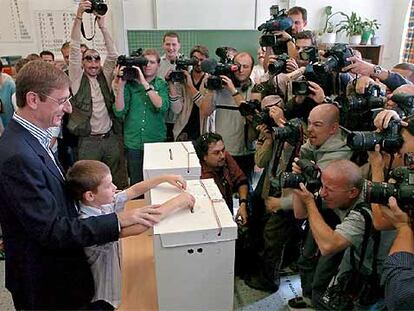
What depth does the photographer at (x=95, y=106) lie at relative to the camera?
2582 millimetres

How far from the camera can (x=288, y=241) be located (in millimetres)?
2066

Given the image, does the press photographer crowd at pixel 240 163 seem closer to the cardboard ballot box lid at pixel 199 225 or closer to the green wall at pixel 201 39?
the cardboard ballot box lid at pixel 199 225

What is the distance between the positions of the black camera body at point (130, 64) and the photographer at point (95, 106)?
224 millimetres

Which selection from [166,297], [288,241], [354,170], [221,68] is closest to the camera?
[166,297]

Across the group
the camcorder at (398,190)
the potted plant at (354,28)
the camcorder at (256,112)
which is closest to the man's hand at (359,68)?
the camcorder at (256,112)

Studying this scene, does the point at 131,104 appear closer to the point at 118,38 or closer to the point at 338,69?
the point at 338,69

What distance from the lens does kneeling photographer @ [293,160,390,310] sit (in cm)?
136

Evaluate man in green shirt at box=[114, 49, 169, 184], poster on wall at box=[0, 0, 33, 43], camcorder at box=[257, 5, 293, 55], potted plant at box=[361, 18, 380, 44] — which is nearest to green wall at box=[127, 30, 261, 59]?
poster on wall at box=[0, 0, 33, 43]

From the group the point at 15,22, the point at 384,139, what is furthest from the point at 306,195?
the point at 15,22

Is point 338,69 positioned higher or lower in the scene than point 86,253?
higher

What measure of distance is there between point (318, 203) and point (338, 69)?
78 centimetres

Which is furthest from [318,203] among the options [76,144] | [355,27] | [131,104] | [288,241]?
[355,27]

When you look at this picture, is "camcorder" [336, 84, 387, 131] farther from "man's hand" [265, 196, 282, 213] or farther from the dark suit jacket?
the dark suit jacket

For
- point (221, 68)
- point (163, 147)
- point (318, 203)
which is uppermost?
point (221, 68)
